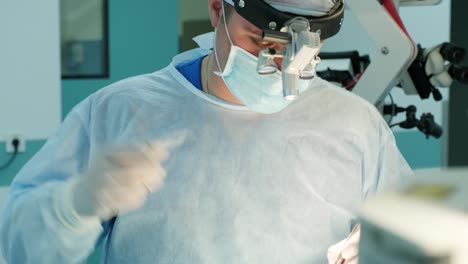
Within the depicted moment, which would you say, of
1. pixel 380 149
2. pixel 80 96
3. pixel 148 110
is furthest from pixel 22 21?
pixel 380 149

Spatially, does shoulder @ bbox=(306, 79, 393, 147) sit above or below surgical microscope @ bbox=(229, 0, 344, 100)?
A: below

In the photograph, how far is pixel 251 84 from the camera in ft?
4.52

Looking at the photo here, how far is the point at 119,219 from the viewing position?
130 cm

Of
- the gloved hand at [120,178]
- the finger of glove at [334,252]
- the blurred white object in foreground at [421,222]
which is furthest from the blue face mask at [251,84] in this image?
the blurred white object in foreground at [421,222]

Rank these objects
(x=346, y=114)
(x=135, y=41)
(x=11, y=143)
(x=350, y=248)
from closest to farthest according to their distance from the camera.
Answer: (x=350, y=248), (x=346, y=114), (x=11, y=143), (x=135, y=41)

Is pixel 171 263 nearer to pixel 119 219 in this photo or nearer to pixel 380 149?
pixel 119 219

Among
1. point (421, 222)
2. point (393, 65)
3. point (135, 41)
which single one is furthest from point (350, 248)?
point (135, 41)

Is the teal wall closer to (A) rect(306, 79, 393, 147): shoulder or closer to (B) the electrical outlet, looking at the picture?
(B) the electrical outlet

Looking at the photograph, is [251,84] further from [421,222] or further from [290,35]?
[421,222]

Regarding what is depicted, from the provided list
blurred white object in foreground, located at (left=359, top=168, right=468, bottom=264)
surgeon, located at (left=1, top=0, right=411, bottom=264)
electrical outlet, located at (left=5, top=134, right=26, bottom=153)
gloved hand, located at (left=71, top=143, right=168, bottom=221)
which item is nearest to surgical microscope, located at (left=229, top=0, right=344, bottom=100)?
surgeon, located at (left=1, top=0, right=411, bottom=264)

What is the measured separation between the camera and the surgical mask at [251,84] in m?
1.34

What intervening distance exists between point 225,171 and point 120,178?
0.43 metres

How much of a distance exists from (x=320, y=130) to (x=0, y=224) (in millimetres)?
634

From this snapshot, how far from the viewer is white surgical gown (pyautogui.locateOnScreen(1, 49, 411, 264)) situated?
1297mm
